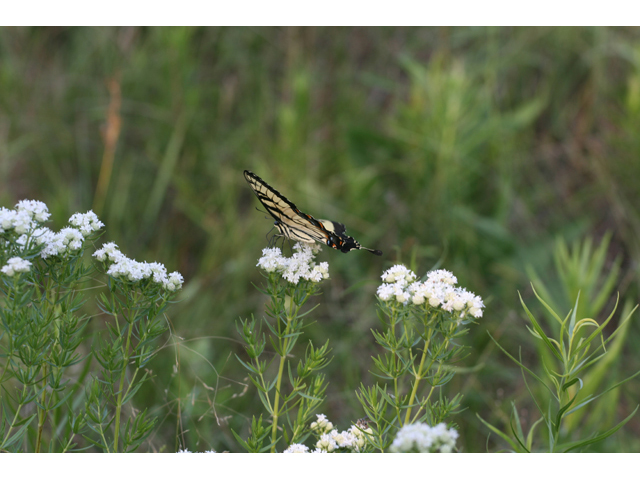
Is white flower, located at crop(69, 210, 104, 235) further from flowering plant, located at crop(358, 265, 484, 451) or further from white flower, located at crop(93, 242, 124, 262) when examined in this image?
flowering plant, located at crop(358, 265, 484, 451)

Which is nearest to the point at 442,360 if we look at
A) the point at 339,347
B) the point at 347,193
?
the point at 339,347

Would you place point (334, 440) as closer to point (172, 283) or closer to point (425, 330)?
point (425, 330)

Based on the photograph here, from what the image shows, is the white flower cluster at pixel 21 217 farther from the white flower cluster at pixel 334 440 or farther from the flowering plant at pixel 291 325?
the white flower cluster at pixel 334 440

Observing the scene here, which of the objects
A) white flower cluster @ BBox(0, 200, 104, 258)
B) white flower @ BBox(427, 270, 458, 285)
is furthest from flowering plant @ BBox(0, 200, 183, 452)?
white flower @ BBox(427, 270, 458, 285)

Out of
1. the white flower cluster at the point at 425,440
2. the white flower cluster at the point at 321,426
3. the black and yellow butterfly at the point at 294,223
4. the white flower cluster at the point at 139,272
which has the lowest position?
the white flower cluster at the point at 425,440

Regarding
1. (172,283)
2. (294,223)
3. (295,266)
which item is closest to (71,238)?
(172,283)

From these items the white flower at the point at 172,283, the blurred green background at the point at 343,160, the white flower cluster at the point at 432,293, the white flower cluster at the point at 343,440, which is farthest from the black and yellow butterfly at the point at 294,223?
the blurred green background at the point at 343,160
